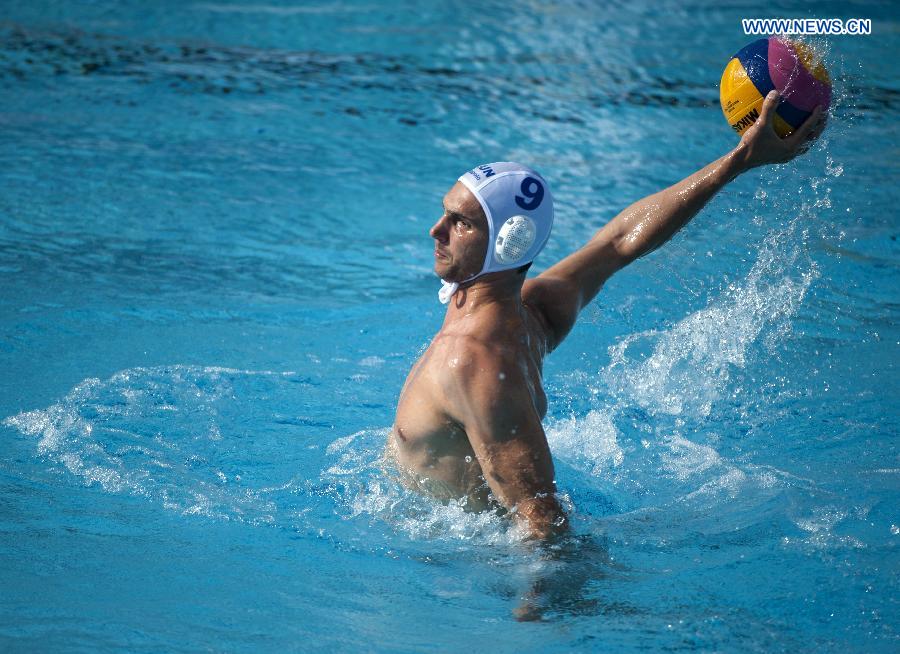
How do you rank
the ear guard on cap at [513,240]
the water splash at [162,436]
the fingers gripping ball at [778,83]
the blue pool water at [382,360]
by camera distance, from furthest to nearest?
the water splash at [162,436] < the fingers gripping ball at [778,83] < the blue pool water at [382,360] < the ear guard on cap at [513,240]

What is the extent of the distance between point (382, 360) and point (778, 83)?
8.18 feet

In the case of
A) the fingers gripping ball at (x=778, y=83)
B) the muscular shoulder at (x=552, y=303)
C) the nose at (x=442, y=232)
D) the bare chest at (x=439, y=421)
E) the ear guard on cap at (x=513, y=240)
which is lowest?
the bare chest at (x=439, y=421)

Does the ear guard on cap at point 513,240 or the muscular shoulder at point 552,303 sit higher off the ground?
the ear guard on cap at point 513,240

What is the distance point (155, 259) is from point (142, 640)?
3601 mm

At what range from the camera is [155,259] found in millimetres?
6047

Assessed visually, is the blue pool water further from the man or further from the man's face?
the man's face

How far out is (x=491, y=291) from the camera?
3.02m

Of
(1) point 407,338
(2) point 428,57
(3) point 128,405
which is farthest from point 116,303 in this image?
(2) point 428,57

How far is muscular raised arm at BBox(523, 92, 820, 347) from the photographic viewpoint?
3369 millimetres

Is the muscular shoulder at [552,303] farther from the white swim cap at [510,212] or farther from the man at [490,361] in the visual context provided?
the white swim cap at [510,212]

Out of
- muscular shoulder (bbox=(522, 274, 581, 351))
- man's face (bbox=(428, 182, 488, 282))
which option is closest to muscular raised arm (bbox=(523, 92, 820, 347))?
muscular shoulder (bbox=(522, 274, 581, 351))

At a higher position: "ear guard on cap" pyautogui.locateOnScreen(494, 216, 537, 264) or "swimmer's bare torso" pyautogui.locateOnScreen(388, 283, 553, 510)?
"ear guard on cap" pyautogui.locateOnScreen(494, 216, 537, 264)

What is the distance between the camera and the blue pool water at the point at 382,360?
306 cm

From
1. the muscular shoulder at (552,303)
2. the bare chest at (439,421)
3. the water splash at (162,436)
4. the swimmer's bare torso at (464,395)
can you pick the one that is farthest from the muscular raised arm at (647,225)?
the water splash at (162,436)
